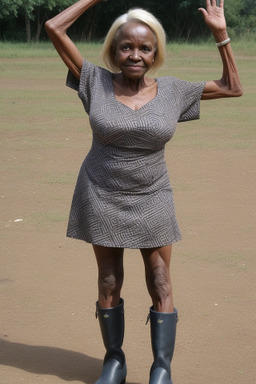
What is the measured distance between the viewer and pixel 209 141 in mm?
12617

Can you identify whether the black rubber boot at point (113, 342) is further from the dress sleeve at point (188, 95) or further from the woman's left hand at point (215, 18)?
the woman's left hand at point (215, 18)

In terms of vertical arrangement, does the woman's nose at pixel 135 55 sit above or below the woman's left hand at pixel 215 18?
below

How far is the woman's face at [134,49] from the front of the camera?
12.8ft

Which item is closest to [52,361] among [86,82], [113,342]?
[113,342]

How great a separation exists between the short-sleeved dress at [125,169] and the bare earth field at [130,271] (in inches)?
34.6

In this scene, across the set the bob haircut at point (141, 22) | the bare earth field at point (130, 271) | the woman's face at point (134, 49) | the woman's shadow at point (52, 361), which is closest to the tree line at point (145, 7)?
the bare earth field at point (130, 271)

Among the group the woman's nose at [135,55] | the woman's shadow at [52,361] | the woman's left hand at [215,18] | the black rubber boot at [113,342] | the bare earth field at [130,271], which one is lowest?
the bare earth field at [130,271]

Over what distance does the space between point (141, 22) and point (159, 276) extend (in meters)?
1.22

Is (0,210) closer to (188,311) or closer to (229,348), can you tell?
(188,311)

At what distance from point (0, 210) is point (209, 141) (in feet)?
16.8

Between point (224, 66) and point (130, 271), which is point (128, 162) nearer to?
point (224, 66)

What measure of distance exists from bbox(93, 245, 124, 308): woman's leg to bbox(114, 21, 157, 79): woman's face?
0.86m

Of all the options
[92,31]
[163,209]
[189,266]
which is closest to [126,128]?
[163,209]

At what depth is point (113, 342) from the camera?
13.5 ft
